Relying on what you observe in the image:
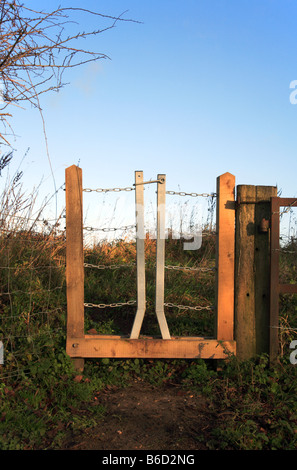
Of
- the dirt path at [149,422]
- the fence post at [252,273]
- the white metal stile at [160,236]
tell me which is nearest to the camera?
the dirt path at [149,422]

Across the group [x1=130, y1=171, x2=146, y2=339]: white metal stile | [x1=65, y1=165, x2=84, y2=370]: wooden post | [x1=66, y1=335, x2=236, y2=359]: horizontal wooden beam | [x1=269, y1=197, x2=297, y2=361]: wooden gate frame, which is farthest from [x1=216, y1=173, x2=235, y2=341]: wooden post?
[x1=65, y1=165, x2=84, y2=370]: wooden post

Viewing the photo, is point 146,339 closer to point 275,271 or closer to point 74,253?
point 74,253

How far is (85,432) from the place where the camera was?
352 cm

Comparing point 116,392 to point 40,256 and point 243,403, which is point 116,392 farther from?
point 40,256

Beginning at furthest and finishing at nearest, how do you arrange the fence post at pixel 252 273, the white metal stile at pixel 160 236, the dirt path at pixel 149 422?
1. the fence post at pixel 252 273
2. the white metal stile at pixel 160 236
3. the dirt path at pixel 149 422

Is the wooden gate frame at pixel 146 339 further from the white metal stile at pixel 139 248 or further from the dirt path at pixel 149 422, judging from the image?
the dirt path at pixel 149 422

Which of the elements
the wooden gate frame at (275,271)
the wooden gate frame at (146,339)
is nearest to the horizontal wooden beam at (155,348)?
the wooden gate frame at (146,339)

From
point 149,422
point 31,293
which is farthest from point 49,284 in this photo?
point 149,422

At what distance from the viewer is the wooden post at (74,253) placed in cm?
458

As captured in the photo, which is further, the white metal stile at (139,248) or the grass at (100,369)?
the white metal stile at (139,248)

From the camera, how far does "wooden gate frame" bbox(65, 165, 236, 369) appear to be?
459 cm

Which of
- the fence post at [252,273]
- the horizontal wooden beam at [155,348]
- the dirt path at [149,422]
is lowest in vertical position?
the dirt path at [149,422]

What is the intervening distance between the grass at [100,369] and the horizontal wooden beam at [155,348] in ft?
0.43
